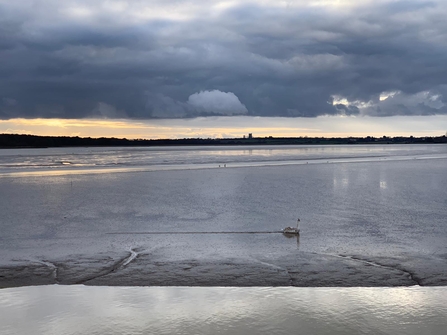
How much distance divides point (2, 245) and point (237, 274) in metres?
6.89

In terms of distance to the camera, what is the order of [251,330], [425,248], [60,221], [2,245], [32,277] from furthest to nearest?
[60,221], [2,245], [425,248], [32,277], [251,330]

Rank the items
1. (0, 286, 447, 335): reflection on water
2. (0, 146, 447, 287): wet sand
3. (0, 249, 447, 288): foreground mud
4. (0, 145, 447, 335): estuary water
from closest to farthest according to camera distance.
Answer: (0, 286, 447, 335): reflection on water
(0, 145, 447, 335): estuary water
(0, 249, 447, 288): foreground mud
(0, 146, 447, 287): wet sand

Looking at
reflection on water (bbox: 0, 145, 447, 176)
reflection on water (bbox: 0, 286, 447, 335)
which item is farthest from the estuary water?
reflection on water (bbox: 0, 145, 447, 176)

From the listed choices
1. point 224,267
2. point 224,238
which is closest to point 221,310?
point 224,267

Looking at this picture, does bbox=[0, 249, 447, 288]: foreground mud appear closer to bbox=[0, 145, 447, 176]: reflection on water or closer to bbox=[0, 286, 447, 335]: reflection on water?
Answer: bbox=[0, 286, 447, 335]: reflection on water

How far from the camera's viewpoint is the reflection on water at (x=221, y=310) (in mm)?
7395

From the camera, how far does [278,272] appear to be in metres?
10.1

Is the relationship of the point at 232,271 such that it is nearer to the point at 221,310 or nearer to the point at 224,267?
the point at 224,267

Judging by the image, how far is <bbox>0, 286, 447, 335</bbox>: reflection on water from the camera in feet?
24.3

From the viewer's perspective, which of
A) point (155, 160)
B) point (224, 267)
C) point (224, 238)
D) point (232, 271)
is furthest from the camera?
point (155, 160)

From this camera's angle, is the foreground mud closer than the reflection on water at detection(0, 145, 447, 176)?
Yes

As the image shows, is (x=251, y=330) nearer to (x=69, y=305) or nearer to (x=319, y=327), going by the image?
(x=319, y=327)

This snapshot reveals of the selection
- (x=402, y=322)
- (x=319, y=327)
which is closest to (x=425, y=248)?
(x=402, y=322)

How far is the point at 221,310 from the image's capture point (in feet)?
26.6
